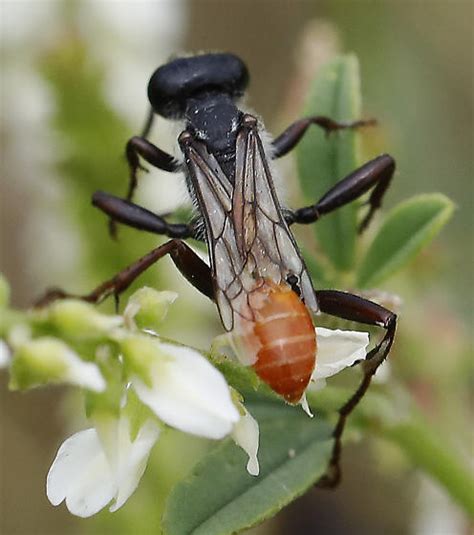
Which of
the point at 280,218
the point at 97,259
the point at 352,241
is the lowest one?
the point at 97,259

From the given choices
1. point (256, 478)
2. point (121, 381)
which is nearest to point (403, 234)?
point (256, 478)

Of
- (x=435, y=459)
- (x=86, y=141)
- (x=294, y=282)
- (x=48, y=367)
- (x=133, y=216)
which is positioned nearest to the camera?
(x=48, y=367)

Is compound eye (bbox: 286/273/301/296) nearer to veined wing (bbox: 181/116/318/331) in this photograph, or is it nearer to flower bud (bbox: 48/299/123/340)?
veined wing (bbox: 181/116/318/331)

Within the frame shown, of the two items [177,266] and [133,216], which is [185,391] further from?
[133,216]

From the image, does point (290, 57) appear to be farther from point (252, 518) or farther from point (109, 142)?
point (252, 518)

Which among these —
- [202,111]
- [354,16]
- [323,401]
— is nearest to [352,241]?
[202,111]

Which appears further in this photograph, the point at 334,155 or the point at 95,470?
the point at 334,155
